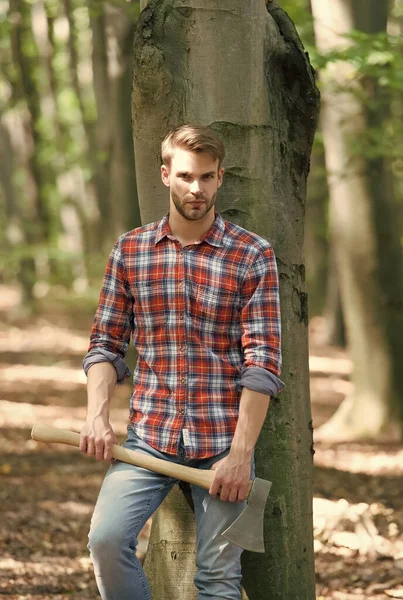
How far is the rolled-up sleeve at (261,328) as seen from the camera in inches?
139

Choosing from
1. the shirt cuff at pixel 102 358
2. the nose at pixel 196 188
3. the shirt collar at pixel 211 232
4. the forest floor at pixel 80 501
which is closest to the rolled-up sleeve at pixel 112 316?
the shirt cuff at pixel 102 358

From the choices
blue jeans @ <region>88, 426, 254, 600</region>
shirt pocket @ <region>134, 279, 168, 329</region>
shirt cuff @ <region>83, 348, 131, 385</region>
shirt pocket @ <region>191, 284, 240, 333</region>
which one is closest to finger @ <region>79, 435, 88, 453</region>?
blue jeans @ <region>88, 426, 254, 600</region>

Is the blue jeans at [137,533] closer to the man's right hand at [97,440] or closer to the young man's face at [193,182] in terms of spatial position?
the man's right hand at [97,440]

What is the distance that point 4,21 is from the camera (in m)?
15.7

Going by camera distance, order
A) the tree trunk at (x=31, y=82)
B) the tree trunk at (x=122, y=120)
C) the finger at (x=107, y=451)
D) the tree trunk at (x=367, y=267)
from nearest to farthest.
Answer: the finger at (x=107, y=451) → the tree trunk at (x=367, y=267) → the tree trunk at (x=122, y=120) → the tree trunk at (x=31, y=82)

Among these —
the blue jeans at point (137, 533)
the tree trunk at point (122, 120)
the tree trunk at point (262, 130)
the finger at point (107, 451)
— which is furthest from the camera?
the tree trunk at point (122, 120)

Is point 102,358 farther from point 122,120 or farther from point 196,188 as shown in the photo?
point 122,120

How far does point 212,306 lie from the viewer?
3.59 metres

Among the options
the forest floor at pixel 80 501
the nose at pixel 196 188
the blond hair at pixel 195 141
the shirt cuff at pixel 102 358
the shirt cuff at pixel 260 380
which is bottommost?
the forest floor at pixel 80 501

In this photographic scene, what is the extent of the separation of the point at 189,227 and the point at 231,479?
1.02m

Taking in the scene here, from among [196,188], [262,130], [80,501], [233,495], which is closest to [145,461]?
[233,495]

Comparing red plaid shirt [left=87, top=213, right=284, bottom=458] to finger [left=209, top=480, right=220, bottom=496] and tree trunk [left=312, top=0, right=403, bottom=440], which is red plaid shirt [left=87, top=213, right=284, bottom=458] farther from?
tree trunk [left=312, top=0, right=403, bottom=440]

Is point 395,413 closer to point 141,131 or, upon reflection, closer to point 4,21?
point 141,131

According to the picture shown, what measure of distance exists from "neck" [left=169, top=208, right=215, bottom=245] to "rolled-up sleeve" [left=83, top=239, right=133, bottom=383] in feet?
0.84
